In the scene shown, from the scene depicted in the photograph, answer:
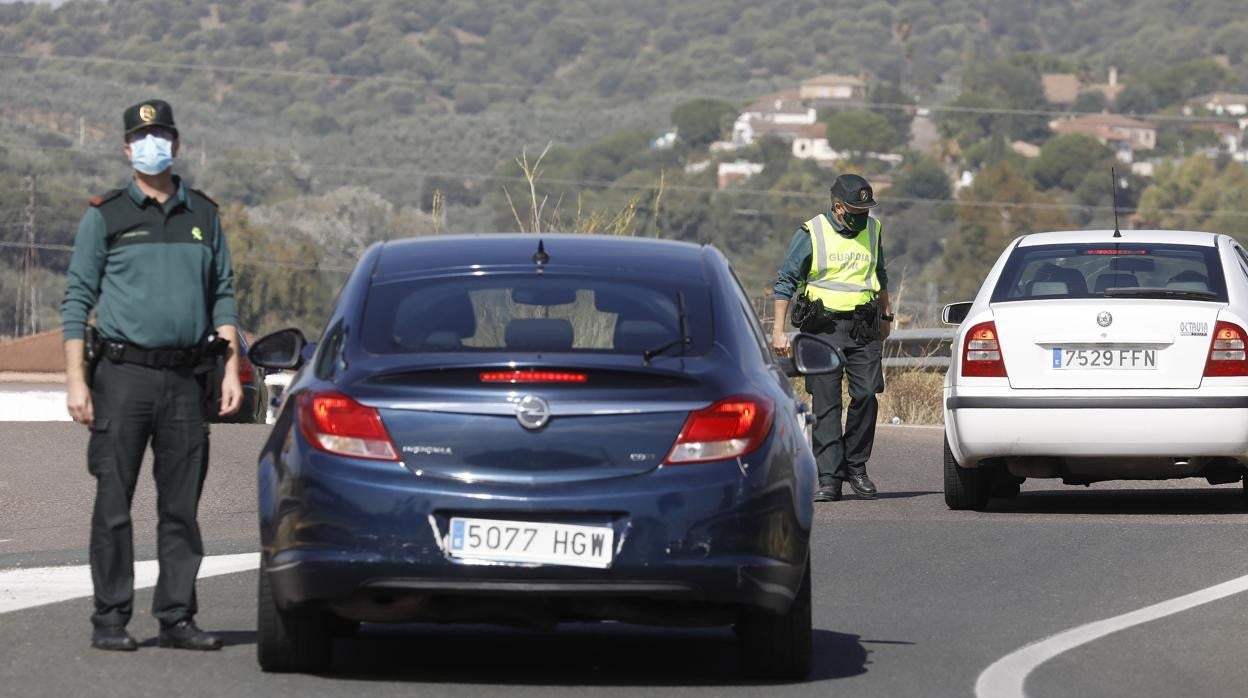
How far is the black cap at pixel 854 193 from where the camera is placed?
13.6 meters

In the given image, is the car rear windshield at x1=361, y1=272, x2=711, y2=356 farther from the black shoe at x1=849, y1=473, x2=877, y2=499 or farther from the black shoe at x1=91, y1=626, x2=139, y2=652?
the black shoe at x1=849, y1=473, x2=877, y2=499

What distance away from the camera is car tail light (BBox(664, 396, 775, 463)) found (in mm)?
7113

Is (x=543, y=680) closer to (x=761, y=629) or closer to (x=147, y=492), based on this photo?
(x=761, y=629)

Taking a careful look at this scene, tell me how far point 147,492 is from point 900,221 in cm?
15186

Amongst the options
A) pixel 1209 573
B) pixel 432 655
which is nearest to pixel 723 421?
pixel 432 655

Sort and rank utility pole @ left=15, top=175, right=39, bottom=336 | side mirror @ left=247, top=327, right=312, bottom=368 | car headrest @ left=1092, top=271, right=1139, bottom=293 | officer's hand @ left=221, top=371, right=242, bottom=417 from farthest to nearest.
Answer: utility pole @ left=15, top=175, right=39, bottom=336 < car headrest @ left=1092, top=271, right=1139, bottom=293 < side mirror @ left=247, top=327, right=312, bottom=368 < officer's hand @ left=221, top=371, right=242, bottom=417

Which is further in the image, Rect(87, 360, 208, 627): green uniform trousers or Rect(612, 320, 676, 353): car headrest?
Rect(87, 360, 208, 627): green uniform trousers

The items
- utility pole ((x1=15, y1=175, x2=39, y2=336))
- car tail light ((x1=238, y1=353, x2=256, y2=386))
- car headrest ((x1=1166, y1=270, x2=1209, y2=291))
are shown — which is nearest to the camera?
car headrest ((x1=1166, y1=270, x2=1209, y2=291))

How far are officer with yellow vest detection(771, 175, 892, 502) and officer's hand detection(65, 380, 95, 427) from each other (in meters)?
6.39

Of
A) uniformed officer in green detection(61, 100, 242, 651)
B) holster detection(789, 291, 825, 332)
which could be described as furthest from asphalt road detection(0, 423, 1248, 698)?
holster detection(789, 291, 825, 332)

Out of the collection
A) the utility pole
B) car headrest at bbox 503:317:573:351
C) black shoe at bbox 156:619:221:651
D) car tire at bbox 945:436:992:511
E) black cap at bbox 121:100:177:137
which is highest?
black cap at bbox 121:100:177:137

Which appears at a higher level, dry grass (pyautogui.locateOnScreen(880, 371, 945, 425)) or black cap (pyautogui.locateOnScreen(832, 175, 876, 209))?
black cap (pyautogui.locateOnScreen(832, 175, 876, 209))

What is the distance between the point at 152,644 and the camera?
26.7 ft

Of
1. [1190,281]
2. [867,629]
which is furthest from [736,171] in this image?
[867,629]
